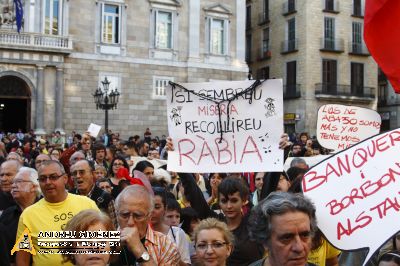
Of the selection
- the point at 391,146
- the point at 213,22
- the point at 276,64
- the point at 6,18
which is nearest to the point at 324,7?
the point at 276,64

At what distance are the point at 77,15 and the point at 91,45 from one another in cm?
154

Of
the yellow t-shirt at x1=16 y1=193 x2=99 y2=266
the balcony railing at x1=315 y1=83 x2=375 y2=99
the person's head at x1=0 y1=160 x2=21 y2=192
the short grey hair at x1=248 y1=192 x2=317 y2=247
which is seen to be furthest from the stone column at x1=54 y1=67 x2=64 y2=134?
the short grey hair at x1=248 y1=192 x2=317 y2=247

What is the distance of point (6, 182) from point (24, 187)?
114 cm

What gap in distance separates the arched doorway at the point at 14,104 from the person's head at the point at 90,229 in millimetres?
23286

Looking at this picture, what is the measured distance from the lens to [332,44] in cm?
3609

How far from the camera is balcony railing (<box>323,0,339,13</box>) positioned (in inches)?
1422

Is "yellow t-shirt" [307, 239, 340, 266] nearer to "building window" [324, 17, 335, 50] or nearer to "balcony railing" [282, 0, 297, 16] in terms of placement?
"building window" [324, 17, 335, 50]

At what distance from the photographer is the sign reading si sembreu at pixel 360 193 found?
3150mm

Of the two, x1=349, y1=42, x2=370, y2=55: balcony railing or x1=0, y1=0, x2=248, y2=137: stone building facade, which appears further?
x1=349, y1=42, x2=370, y2=55: balcony railing

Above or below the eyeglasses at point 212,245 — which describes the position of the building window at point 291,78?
above

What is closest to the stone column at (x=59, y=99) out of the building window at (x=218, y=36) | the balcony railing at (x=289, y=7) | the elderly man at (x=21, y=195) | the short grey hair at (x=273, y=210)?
the building window at (x=218, y=36)

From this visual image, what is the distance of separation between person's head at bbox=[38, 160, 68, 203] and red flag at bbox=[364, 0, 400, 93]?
→ 3153 millimetres

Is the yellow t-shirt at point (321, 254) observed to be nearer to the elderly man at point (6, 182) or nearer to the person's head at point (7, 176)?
the elderly man at point (6, 182)

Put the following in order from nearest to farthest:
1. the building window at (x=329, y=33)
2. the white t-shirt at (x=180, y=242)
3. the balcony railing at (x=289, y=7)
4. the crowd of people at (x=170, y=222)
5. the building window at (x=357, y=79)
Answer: the crowd of people at (x=170, y=222) → the white t-shirt at (x=180, y=242) → the building window at (x=329, y=33) → the balcony railing at (x=289, y=7) → the building window at (x=357, y=79)
